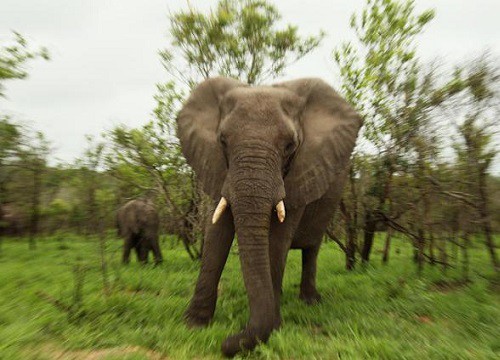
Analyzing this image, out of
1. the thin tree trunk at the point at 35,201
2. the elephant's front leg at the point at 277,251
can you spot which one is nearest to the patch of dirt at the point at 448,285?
the elephant's front leg at the point at 277,251

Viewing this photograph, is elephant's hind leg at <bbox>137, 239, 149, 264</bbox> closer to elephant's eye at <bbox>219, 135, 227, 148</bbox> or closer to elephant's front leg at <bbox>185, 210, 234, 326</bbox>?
elephant's front leg at <bbox>185, 210, 234, 326</bbox>

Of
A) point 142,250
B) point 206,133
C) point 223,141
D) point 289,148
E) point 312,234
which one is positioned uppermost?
point 206,133

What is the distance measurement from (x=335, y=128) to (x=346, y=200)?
14.6 ft

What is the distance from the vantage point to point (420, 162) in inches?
293

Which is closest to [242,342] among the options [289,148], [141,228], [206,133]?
[289,148]

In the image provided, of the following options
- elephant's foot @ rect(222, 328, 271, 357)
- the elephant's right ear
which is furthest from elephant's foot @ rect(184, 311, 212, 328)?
the elephant's right ear

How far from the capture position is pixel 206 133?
16.4 feet

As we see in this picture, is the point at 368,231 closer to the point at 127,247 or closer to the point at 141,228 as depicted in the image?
the point at 141,228

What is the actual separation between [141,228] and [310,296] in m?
5.57

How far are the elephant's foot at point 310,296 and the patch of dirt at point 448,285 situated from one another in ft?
6.90

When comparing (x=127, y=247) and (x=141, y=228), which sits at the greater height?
(x=141, y=228)

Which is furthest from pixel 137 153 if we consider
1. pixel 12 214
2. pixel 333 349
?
pixel 12 214

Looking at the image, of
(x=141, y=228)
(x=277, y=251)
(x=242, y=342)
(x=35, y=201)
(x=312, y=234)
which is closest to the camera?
(x=242, y=342)

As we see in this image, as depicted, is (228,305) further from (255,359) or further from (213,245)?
(255,359)
